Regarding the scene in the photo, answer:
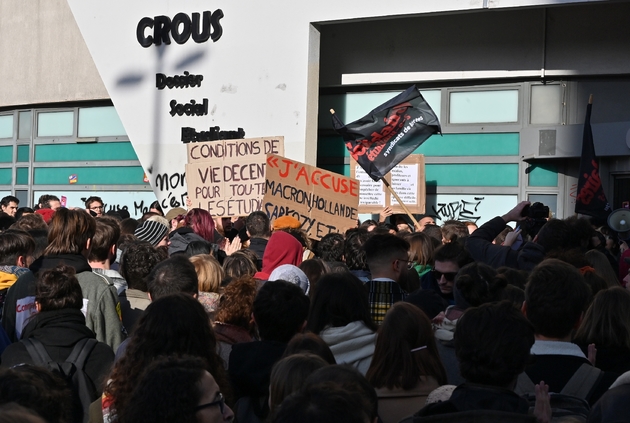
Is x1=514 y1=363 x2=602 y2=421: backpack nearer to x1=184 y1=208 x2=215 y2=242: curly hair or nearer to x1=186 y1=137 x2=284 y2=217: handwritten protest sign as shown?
x1=184 y1=208 x2=215 y2=242: curly hair

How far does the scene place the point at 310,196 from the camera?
35.2 ft

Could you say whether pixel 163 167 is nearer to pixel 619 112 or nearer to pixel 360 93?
pixel 360 93

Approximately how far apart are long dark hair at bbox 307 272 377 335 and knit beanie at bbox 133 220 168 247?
13.6ft

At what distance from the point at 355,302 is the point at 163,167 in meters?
10.8

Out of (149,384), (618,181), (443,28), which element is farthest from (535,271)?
(443,28)

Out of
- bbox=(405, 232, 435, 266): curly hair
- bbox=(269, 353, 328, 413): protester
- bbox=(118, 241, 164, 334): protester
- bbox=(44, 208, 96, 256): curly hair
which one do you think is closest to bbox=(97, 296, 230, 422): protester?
bbox=(269, 353, 328, 413): protester

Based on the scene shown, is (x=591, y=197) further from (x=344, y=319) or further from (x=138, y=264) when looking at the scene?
(x=344, y=319)

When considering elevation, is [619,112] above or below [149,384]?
above

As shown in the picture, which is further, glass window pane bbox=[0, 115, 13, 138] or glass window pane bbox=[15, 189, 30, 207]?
glass window pane bbox=[0, 115, 13, 138]

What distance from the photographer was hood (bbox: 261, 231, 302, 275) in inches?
276

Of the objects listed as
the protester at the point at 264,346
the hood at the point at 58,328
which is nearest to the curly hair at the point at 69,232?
the hood at the point at 58,328

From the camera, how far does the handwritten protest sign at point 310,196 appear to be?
10.4 metres

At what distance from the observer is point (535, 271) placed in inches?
157

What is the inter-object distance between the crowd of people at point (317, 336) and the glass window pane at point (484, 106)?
685 cm
